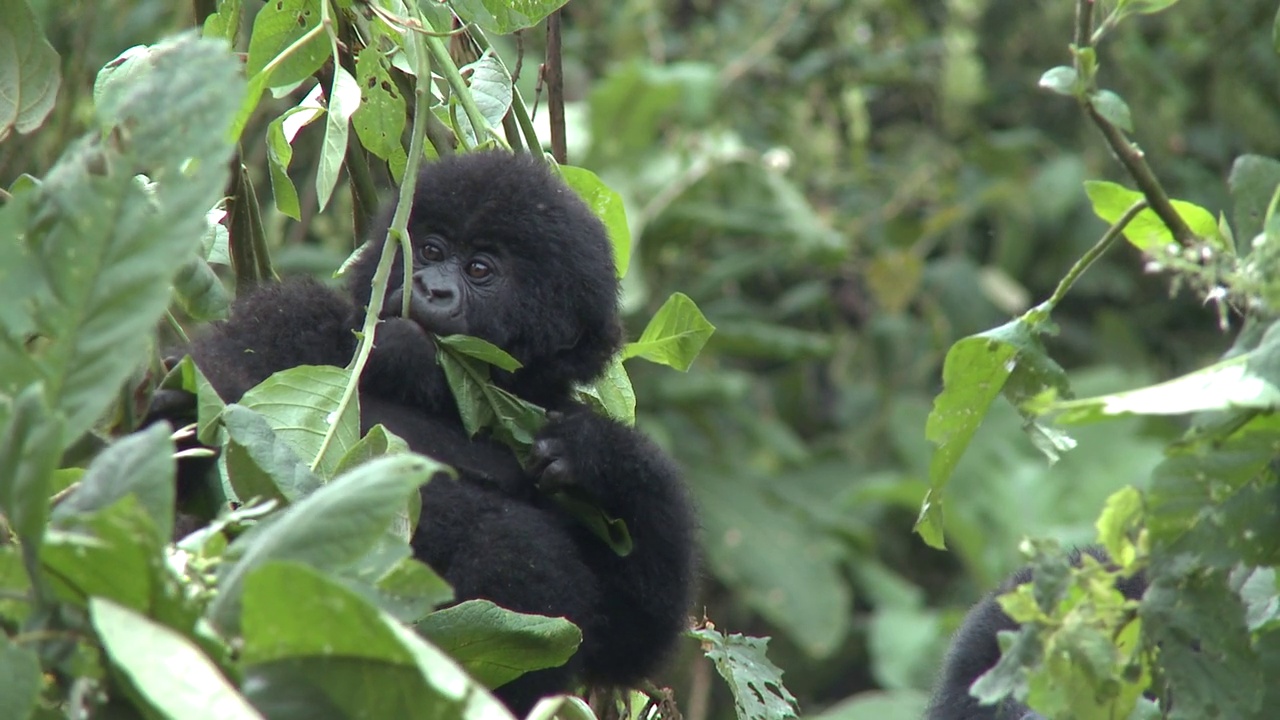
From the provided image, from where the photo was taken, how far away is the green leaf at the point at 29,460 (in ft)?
3.11

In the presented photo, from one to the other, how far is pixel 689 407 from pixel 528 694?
13.9ft

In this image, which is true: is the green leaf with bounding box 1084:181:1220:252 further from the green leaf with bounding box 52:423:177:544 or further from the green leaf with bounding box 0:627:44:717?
the green leaf with bounding box 0:627:44:717

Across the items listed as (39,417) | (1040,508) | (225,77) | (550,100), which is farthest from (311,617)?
(1040,508)

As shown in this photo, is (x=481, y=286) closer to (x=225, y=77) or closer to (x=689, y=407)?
(x=225, y=77)

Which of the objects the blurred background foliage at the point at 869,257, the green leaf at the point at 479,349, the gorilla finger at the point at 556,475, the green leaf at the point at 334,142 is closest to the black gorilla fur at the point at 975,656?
the gorilla finger at the point at 556,475

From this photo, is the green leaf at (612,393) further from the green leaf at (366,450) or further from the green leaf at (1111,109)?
the green leaf at (1111,109)

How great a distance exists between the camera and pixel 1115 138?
1379 mm

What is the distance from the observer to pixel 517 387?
8.07ft

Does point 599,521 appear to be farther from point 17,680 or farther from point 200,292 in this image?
point 17,680

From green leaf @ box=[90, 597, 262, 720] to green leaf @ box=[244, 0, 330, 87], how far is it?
116cm

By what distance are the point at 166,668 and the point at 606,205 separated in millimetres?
1638

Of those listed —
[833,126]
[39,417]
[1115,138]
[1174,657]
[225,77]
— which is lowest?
[833,126]

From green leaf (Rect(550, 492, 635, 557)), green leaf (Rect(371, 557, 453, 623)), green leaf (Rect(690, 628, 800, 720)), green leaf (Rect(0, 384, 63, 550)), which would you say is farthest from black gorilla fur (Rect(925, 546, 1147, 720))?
green leaf (Rect(0, 384, 63, 550))

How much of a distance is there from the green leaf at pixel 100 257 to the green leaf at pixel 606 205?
1.37 metres
